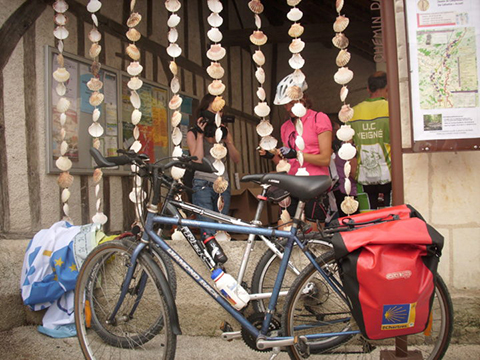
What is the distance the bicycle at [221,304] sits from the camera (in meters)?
1.90

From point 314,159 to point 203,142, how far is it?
4.04 ft

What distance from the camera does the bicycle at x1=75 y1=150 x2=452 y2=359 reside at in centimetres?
190

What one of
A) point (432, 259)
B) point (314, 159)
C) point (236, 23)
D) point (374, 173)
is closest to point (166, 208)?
point (314, 159)

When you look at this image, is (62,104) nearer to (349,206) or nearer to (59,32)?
(59,32)

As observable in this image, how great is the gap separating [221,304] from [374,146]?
1.78 metres

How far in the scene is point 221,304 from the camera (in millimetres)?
2062

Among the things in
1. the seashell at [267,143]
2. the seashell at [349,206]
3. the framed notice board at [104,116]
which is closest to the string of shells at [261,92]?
the seashell at [267,143]

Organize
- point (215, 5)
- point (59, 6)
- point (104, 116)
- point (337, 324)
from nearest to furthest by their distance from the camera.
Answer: point (337, 324)
point (215, 5)
point (59, 6)
point (104, 116)

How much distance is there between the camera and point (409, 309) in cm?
167

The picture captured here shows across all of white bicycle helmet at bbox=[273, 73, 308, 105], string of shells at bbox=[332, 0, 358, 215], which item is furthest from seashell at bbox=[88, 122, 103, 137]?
string of shells at bbox=[332, 0, 358, 215]

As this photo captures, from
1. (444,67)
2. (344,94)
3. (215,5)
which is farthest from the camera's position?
(215,5)

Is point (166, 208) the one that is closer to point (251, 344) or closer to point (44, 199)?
point (251, 344)

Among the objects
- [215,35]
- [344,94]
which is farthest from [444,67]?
[215,35]

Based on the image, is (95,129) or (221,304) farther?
(95,129)
